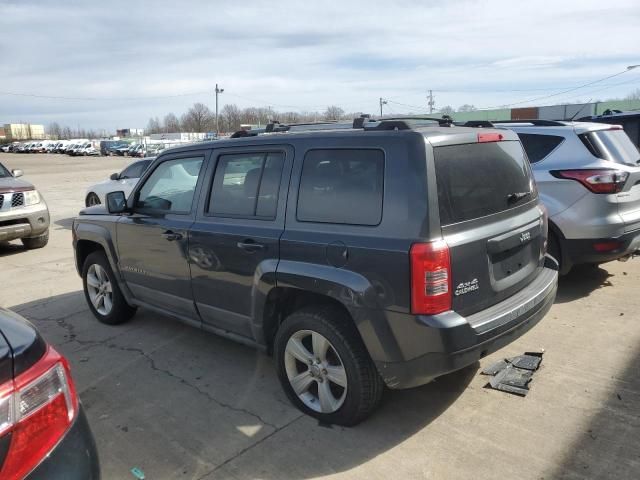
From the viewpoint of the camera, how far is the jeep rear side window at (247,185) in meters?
3.51

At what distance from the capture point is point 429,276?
2709mm

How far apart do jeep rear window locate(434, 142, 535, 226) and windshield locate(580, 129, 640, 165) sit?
203cm

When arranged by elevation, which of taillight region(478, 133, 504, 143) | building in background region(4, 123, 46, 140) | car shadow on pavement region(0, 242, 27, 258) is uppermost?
building in background region(4, 123, 46, 140)

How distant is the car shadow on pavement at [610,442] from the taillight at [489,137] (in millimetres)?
1811

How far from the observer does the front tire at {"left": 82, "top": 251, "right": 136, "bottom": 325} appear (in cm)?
514

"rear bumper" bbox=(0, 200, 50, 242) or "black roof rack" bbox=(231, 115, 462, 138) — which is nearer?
"black roof rack" bbox=(231, 115, 462, 138)

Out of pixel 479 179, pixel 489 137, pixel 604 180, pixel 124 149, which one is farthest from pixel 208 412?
pixel 124 149

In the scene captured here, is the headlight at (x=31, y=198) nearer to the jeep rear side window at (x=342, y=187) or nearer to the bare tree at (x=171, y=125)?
the jeep rear side window at (x=342, y=187)

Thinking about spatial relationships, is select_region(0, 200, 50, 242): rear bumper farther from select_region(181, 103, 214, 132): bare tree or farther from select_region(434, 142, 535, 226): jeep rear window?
select_region(181, 103, 214, 132): bare tree

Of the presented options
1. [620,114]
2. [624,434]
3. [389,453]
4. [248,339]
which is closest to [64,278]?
[248,339]

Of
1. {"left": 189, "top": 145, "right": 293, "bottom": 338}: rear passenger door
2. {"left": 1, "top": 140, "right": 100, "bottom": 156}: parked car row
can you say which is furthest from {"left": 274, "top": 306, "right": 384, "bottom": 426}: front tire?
{"left": 1, "top": 140, "right": 100, "bottom": 156}: parked car row

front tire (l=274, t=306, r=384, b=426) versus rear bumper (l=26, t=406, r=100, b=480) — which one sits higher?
rear bumper (l=26, t=406, r=100, b=480)

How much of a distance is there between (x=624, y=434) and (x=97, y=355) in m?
3.99

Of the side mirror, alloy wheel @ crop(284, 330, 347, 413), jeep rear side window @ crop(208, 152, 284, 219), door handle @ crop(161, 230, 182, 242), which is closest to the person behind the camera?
alloy wheel @ crop(284, 330, 347, 413)
